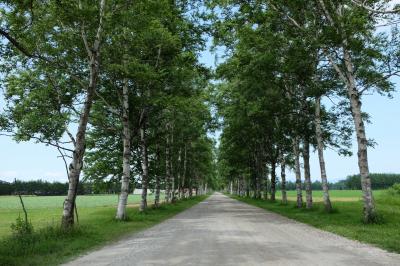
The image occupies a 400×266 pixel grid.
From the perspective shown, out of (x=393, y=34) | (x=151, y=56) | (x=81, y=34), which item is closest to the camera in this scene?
(x=81, y=34)

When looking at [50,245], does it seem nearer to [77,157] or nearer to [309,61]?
[77,157]

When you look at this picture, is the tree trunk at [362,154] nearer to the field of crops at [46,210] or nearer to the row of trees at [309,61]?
the row of trees at [309,61]

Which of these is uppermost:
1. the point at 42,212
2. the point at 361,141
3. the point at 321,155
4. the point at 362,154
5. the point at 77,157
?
the point at 321,155

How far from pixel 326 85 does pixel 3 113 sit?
18304 millimetres

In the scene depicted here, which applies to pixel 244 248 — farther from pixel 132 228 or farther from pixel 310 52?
pixel 310 52

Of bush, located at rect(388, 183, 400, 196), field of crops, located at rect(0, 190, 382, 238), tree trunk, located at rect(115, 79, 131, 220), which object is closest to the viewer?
tree trunk, located at rect(115, 79, 131, 220)

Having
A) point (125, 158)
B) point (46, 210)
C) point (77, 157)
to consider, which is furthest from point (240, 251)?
point (46, 210)

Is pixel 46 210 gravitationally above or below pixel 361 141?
below

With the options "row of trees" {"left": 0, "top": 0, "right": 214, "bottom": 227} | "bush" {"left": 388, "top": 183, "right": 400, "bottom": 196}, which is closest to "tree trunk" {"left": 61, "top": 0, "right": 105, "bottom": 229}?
"row of trees" {"left": 0, "top": 0, "right": 214, "bottom": 227}

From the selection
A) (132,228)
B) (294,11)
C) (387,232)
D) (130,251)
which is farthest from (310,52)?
(130,251)

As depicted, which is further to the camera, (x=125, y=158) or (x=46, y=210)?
(x=46, y=210)

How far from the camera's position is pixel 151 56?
2730 cm

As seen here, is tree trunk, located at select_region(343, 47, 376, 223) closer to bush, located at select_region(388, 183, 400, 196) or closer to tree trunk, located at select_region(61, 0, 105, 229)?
→ tree trunk, located at select_region(61, 0, 105, 229)

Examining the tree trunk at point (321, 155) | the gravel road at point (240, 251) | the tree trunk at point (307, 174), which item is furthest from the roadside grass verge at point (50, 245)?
the tree trunk at point (307, 174)
